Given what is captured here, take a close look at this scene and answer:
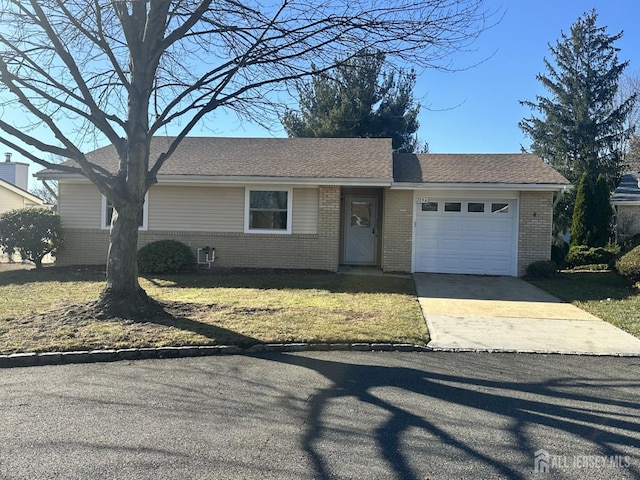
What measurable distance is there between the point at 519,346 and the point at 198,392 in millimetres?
4438

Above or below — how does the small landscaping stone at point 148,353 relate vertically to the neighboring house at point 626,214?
below

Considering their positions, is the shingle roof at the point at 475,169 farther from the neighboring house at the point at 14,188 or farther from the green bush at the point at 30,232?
the neighboring house at the point at 14,188

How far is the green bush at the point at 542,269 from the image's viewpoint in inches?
501

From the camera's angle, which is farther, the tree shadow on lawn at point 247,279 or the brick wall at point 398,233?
the brick wall at point 398,233

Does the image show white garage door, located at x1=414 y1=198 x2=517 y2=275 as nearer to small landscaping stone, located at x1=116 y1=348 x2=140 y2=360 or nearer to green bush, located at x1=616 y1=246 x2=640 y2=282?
green bush, located at x1=616 y1=246 x2=640 y2=282

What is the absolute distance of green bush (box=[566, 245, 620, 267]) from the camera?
52.7 feet

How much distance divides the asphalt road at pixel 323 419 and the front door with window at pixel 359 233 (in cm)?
931

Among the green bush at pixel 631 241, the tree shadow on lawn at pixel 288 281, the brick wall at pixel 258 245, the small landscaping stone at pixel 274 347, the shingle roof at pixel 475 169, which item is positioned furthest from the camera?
the green bush at pixel 631 241

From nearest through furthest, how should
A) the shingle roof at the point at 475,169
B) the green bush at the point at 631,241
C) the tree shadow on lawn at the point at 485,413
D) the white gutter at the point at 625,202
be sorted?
the tree shadow on lawn at the point at 485,413 < the shingle roof at the point at 475,169 < the green bush at the point at 631,241 < the white gutter at the point at 625,202

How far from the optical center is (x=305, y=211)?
1375cm

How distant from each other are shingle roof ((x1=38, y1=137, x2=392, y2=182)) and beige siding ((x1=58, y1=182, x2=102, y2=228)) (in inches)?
34.5

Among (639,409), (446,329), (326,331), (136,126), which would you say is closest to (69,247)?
(136,126)

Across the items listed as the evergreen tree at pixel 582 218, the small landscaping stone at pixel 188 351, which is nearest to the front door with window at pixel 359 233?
the evergreen tree at pixel 582 218

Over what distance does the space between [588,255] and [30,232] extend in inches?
709
